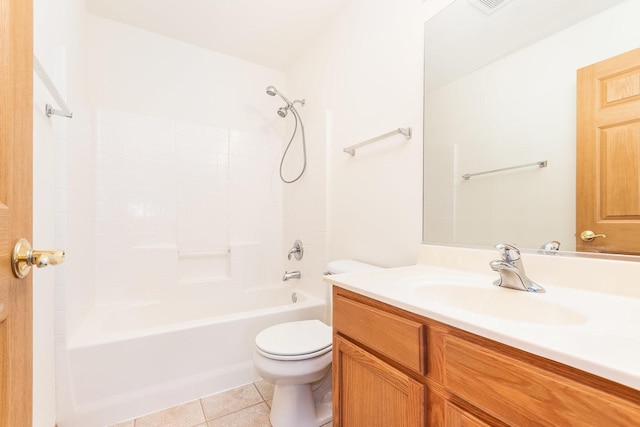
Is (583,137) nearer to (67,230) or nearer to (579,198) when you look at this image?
(579,198)

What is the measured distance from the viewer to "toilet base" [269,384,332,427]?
4.30 feet

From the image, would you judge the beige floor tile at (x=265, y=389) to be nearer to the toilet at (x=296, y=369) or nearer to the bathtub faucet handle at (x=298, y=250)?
the toilet at (x=296, y=369)

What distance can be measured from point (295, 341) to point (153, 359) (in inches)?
30.6

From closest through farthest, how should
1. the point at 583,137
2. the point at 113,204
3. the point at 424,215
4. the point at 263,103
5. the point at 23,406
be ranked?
the point at 23,406
the point at 583,137
the point at 424,215
the point at 113,204
the point at 263,103

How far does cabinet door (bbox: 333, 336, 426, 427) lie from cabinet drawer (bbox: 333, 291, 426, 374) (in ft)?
0.13

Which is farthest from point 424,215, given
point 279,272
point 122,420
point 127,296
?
point 127,296

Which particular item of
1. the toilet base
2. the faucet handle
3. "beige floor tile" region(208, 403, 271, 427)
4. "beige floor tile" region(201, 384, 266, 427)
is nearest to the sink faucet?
the faucet handle

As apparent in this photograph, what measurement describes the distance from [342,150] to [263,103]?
3.63ft

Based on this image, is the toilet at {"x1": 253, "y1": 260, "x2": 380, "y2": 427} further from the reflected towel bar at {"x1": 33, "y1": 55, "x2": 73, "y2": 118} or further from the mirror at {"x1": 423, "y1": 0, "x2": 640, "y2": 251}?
the reflected towel bar at {"x1": 33, "y1": 55, "x2": 73, "y2": 118}

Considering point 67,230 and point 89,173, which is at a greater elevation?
point 89,173

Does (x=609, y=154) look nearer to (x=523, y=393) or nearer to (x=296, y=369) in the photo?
(x=523, y=393)

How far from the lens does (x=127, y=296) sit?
1.97m

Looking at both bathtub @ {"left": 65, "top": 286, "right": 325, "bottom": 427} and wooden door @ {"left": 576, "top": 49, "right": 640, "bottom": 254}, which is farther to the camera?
bathtub @ {"left": 65, "top": 286, "right": 325, "bottom": 427}

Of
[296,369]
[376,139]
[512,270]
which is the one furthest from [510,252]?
[296,369]
